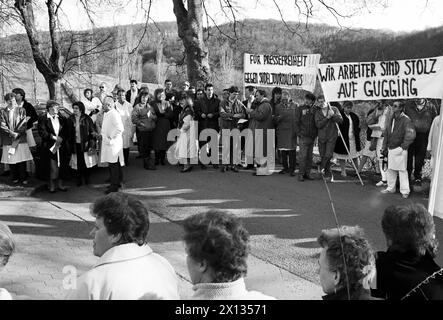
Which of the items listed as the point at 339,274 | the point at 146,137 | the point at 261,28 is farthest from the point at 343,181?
the point at 261,28

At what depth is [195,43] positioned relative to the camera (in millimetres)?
15070

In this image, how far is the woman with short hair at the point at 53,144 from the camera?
9766 millimetres

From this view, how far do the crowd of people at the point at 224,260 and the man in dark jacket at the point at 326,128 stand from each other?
6901 mm

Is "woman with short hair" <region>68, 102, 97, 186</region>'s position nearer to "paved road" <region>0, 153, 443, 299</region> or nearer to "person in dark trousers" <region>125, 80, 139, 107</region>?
"paved road" <region>0, 153, 443, 299</region>

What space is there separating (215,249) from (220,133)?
908cm

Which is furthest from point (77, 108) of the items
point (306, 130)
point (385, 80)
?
point (385, 80)

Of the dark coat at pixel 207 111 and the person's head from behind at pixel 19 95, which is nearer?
the person's head from behind at pixel 19 95

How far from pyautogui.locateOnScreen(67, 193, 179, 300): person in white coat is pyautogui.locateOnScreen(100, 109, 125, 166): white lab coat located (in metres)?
6.60

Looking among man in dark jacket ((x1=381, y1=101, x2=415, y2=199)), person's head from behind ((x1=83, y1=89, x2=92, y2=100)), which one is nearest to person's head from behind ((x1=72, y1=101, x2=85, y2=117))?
person's head from behind ((x1=83, y1=89, x2=92, y2=100))

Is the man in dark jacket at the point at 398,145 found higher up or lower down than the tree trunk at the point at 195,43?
lower down

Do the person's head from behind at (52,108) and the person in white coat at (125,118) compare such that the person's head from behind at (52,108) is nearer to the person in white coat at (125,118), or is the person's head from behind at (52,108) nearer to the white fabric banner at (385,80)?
the person in white coat at (125,118)

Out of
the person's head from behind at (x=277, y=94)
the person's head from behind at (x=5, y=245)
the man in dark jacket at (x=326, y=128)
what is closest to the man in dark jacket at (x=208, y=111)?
the person's head from behind at (x=277, y=94)
